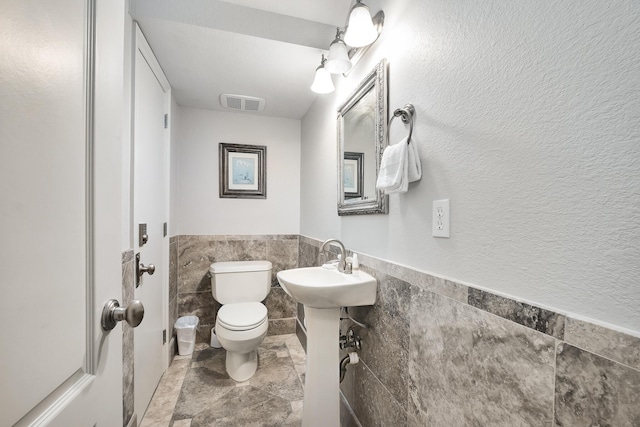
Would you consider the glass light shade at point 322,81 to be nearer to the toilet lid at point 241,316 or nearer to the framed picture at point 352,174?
the framed picture at point 352,174

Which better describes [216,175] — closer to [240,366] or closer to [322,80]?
[322,80]

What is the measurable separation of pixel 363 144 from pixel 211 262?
70.7 inches

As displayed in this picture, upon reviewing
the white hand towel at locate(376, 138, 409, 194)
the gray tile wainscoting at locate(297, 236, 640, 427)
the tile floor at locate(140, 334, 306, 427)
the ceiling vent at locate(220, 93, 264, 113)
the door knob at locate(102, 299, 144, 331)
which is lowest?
the tile floor at locate(140, 334, 306, 427)

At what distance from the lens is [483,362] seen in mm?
688

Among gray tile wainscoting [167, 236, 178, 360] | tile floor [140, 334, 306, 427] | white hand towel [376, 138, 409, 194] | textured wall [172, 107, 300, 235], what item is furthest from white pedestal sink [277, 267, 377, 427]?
textured wall [172, 107, 300, 235]

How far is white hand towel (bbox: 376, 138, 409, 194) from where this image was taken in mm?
952

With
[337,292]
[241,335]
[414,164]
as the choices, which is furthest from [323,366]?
[414,164]

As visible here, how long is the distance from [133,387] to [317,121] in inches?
81.7

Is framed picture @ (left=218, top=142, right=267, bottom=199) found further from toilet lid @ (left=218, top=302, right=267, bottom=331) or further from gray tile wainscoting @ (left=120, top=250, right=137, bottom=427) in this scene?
gray tile wainscoting @ (left=120, top=250, right=137, bottom=427)

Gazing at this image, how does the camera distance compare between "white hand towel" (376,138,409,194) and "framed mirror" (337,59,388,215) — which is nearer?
"white hand towel" (376,138,409,194)

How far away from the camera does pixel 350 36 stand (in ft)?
3.74

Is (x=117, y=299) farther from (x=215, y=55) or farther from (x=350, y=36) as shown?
(x=215, y=55)

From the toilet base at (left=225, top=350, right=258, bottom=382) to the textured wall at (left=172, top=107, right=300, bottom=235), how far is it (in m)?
1.07

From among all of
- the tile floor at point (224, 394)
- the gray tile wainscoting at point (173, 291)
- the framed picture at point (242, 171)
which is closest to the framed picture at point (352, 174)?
the framed picture at point (242, 171)
